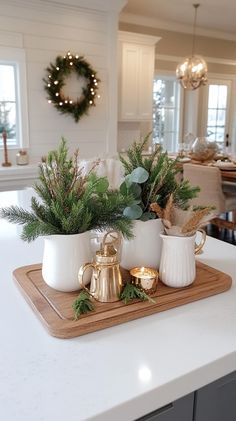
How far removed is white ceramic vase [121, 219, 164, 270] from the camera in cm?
95

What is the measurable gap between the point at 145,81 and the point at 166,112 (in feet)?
4.38

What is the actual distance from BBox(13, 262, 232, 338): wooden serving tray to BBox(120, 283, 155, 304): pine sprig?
0.01 metres

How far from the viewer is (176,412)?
2.34ft

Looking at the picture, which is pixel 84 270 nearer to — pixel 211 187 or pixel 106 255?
pixel 106 255

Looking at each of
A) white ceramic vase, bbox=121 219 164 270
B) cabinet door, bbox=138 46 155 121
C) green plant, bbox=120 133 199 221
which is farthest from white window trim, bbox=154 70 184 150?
white ceramic vase, bbox=121 219 164 270

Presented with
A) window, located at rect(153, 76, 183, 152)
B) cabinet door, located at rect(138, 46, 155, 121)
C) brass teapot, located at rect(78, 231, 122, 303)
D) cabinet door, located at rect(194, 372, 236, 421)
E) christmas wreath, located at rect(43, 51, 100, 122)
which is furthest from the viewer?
window, located at rect(153, 76, 183, 152)

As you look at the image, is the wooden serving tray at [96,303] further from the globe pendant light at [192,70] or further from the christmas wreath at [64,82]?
the globe pendant light at [192,70]

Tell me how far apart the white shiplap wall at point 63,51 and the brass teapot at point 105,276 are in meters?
3.74

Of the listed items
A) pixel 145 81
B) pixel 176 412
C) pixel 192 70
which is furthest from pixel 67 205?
pixel 145 81

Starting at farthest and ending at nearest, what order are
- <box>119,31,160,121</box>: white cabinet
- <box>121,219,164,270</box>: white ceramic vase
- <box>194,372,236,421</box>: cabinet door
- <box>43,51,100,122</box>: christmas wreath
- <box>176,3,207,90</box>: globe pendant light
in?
<box>119,31,160,121</box>: white cabinet, <box>176,3,207,90</box>: globe pendant light, <box>43,51,100,122</box>: christmas wreath, <box>121,219,164,270</box>: white ceramic vase, <box>194,372,236,421</box>: cabinet door

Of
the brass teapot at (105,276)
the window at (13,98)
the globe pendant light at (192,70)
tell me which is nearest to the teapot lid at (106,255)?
the brass teapot at (105,276)

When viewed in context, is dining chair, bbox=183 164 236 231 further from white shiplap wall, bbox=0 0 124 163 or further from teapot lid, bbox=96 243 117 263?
teapot lid, bbox=96 243 117 263

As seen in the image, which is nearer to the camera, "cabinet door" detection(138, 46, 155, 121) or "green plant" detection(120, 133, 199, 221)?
"green plant" detection(120, 133, 199, 221)

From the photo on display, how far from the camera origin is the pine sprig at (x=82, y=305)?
808 millimetres
